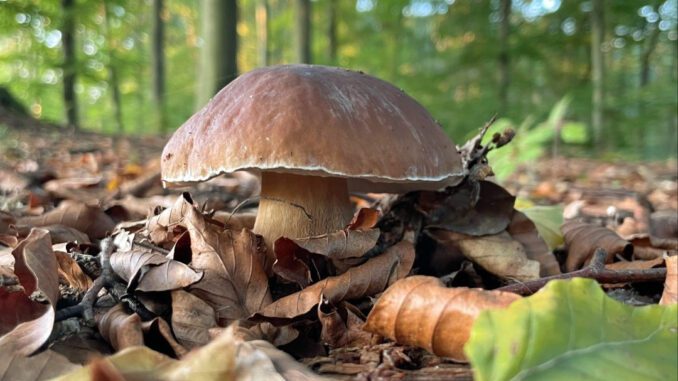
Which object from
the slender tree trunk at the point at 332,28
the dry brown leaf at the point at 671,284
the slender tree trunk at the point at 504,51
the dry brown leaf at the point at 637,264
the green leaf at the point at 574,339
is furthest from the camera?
the slender tree trunk at the point at 332,28

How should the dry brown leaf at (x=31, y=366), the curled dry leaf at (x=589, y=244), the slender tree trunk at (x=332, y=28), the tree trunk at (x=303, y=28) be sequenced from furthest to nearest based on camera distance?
the slender tree trunk at (x=332, y=28), the tree trunk at (x=303, y=28), the curled dry leaf at (x=589, y=244), the dry brown leaf at (x=31, y=366)

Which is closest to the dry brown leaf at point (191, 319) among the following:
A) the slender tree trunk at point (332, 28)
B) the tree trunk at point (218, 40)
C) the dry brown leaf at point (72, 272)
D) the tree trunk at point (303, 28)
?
the dry brown leaf at point (72, 272)

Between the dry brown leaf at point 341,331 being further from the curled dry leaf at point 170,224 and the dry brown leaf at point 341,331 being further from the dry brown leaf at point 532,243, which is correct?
the dry brown leaf at point 532,243

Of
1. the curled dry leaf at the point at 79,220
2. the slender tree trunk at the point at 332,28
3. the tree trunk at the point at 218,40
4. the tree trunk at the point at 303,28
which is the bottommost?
the curled dry leaf at the point at 79,220

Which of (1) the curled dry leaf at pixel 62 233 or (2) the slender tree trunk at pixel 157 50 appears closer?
(1) the curled dry leaf at pixel 62 233

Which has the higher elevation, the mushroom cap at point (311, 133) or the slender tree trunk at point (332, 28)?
the slender tree trunk at point (332, 28)

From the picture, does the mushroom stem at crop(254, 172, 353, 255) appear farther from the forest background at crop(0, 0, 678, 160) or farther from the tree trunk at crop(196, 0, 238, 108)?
the tree trunk at crop(196, 0, 238, 108)
